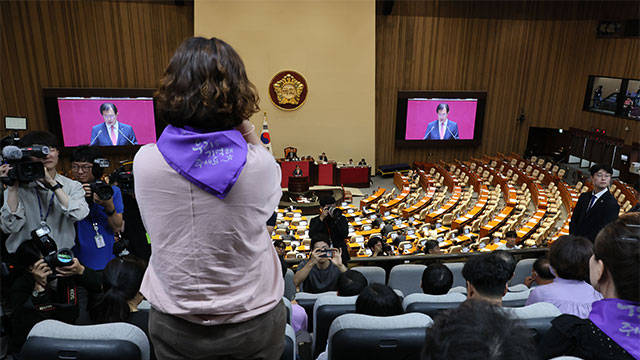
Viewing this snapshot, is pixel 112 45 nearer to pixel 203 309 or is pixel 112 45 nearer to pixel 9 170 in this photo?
pixel 9 170

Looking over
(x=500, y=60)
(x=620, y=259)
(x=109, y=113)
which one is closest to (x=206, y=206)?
(x=620, y=259)

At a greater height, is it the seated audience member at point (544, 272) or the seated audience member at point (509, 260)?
the seated audience member at point (509, 260)

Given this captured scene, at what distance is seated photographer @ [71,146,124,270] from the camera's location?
10.3 feet

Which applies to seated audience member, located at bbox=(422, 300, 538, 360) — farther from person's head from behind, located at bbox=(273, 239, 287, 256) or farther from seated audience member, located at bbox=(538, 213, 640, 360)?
person's head from behind, located at bbox=(273, 239, 287, 256)

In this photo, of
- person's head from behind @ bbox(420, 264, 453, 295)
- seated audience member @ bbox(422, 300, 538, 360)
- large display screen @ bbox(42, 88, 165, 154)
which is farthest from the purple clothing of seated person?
large display screen @ bbox(42, 88, 165, 154)

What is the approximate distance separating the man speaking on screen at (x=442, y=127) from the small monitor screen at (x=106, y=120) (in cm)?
937

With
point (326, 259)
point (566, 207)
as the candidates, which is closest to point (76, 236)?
point (326, 259)

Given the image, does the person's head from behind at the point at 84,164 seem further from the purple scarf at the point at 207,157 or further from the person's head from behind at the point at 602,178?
the person's head from behind at the point at 602,178

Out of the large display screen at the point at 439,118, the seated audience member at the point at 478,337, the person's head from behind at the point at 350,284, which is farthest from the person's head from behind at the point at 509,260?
the large display screen at the point at 439,118

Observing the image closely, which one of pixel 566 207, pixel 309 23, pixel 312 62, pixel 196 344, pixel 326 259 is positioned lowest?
pixel 566 207

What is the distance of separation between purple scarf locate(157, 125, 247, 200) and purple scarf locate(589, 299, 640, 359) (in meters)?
1.24

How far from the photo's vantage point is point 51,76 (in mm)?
12844

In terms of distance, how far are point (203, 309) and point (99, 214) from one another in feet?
8.65

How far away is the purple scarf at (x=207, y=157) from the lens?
0.98 meters
